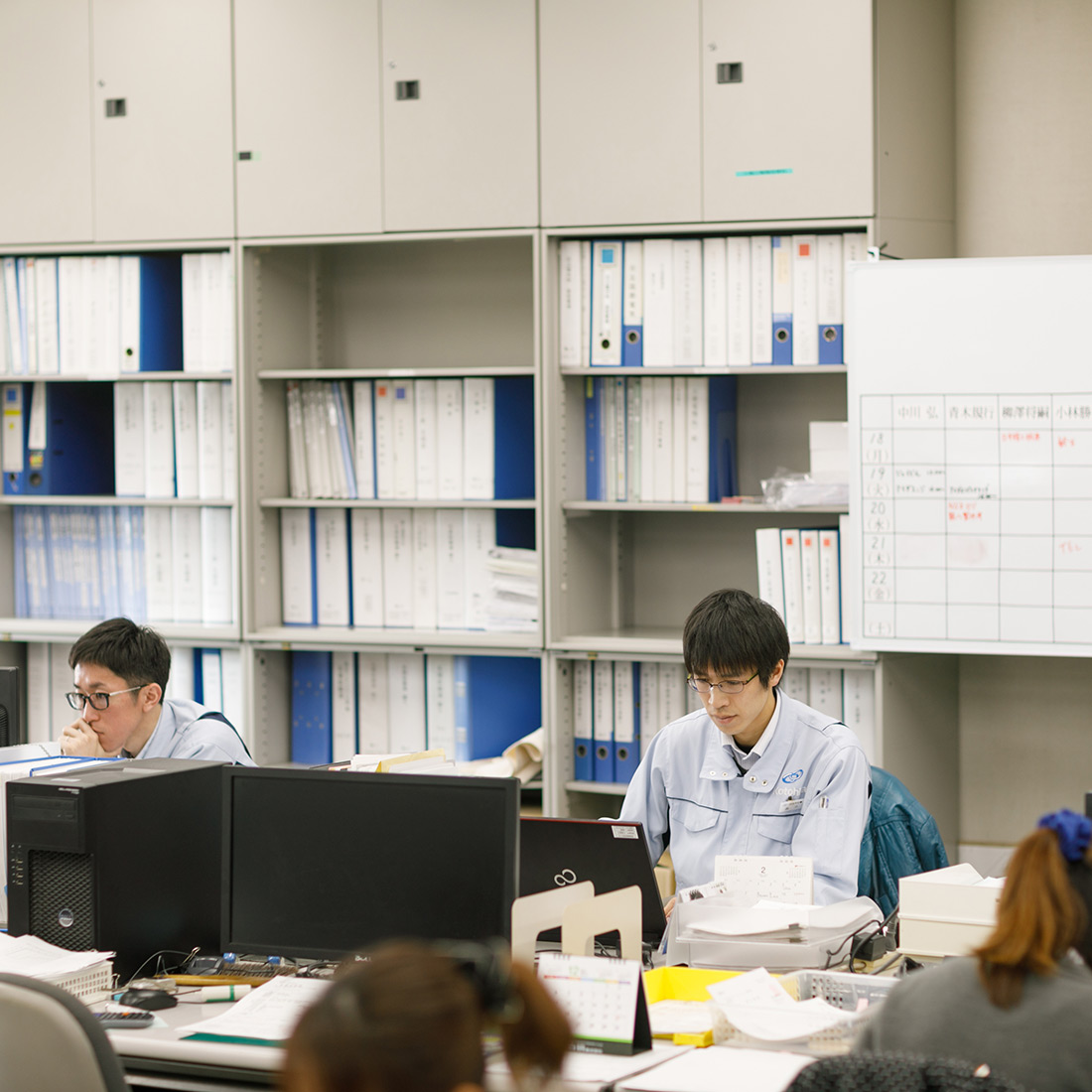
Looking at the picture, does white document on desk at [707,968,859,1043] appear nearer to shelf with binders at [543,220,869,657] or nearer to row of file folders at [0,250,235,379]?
shelf with binders at [543,220,869,657]

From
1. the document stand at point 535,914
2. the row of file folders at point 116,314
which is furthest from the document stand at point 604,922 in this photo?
the row of file folders at point 116,314

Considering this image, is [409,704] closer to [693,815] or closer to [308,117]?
[693,815]

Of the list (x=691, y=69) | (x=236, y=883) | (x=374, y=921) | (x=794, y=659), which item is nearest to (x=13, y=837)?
(x=236, y=883)

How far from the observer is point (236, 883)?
2.20 m

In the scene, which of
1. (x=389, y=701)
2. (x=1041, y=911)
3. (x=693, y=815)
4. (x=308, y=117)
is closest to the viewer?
(x=1041, y=911)

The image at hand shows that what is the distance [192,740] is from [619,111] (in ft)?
6.20

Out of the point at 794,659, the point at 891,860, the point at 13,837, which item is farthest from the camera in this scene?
the point at 794,659

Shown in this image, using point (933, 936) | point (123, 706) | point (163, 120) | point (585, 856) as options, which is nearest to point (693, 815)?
point (585, 856)

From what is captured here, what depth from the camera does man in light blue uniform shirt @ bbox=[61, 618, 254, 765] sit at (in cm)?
287

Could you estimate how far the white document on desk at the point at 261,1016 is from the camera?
1.93 m

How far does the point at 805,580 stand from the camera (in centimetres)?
348

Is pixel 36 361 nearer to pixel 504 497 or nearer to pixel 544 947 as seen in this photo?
pixel 504 497

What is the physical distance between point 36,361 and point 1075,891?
3445 millimetres

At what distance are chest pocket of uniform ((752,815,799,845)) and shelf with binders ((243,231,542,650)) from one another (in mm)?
1164
